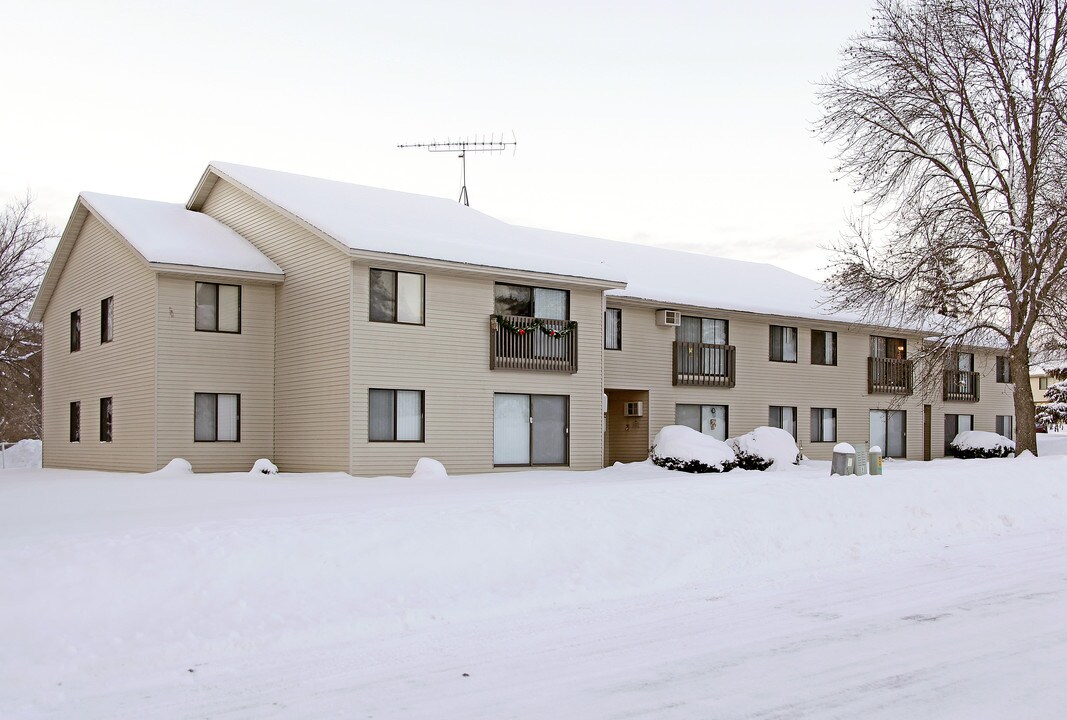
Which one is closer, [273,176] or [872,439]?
[273,176]

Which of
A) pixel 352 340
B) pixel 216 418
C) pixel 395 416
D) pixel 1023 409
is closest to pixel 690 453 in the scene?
pixel 395 416

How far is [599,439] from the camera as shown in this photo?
25141 mm

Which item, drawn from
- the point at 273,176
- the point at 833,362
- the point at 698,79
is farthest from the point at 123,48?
the point at 833,362

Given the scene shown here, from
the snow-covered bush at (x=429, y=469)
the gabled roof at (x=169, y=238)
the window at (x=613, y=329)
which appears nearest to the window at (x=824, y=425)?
the window at (x=613, y=329)

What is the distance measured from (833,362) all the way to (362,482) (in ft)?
64.7

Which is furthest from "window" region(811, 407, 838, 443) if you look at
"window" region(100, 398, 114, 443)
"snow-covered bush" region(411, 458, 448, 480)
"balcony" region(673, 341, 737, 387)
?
"window" region(100, 398, 114, 443)

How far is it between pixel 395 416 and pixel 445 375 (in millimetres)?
1549

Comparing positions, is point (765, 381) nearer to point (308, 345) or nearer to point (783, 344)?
point (783, 344)

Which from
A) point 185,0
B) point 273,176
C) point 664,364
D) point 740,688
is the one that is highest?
point 185,0

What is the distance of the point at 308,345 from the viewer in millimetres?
22516

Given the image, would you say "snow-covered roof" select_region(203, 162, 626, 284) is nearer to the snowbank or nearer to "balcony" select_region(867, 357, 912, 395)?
"balcony" select_region(867, 357, 912, 395)

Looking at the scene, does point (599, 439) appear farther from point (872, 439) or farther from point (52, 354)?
point (52, 354)

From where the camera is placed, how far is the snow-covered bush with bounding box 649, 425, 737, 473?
24484mm

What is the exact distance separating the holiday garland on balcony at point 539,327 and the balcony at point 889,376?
14.3 metres
